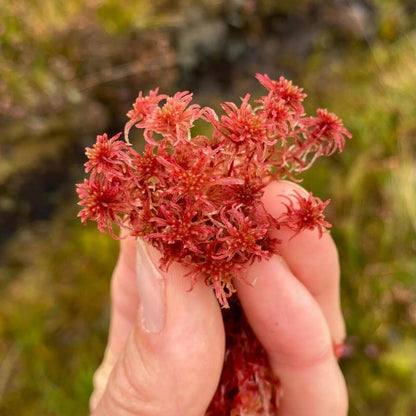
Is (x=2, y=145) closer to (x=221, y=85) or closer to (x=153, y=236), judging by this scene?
(x=221, y=85)

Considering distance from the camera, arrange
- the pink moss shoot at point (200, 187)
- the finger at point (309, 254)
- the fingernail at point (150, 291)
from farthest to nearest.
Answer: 1. the finger at point (309, 254)
2. the fingernail at point (150, 291)
3. the pink moss shoot at point (200, 187)

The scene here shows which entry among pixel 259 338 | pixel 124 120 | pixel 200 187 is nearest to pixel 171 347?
pixel 259 338

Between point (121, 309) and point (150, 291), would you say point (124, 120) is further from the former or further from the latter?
point (150, 291)

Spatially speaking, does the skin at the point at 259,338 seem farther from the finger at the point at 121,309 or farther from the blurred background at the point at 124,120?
the blurred background at the point at 124,120

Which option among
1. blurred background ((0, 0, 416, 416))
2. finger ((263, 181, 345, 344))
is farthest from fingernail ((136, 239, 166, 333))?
blurred background ((0, 0, 416, 416))

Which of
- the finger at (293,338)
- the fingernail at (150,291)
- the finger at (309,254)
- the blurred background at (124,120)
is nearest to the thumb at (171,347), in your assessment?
the fingernail at (150,291)

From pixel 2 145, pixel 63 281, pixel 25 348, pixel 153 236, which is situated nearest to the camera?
pixel 153 236

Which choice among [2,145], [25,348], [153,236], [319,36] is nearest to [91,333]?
[25,348]

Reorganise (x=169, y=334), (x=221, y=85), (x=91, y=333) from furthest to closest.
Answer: (x=221, y=85) < (x=91, y=333) < (x=169, y=334)
